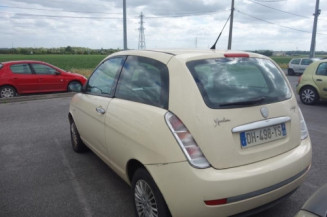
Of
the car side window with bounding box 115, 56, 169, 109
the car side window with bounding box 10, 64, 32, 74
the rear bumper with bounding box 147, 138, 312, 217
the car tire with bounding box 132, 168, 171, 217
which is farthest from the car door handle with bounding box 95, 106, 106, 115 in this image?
the car side window with bounding box 10, 64, 32, 74

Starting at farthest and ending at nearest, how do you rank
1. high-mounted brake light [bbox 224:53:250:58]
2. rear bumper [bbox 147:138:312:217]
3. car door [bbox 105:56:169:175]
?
high-mounted brake light [bbox 224:53:250:58]
car door [bbox 105:56:169:175]
rear bumper [bbox 147:138:312:217]

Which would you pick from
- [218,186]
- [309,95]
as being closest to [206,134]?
[218,186]

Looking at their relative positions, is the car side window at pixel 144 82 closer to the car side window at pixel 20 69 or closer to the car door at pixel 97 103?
the car door at pixel 97 103

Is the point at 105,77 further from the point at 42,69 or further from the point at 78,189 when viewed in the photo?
the point at 42,69

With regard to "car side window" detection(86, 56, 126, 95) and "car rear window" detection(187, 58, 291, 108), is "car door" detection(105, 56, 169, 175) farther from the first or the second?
"car rear window" detection(187, 58, 291, 108)

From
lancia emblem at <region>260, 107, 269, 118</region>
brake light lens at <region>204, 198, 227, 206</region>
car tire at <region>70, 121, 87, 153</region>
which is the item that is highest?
lancia emblem at <region>260, 107, 269, 118</region>

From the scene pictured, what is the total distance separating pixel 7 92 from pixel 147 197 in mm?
10321

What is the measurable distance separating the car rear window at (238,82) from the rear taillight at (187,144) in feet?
0.95

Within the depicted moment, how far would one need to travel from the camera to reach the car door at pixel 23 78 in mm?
11133

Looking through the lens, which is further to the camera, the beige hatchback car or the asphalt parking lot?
the asphalt parking lot

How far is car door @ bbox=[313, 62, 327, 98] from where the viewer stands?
9.23 m

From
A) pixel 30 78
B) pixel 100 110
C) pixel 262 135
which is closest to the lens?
pixel 262 135

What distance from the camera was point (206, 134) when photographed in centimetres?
223

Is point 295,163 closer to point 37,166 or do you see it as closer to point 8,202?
point 8,202
